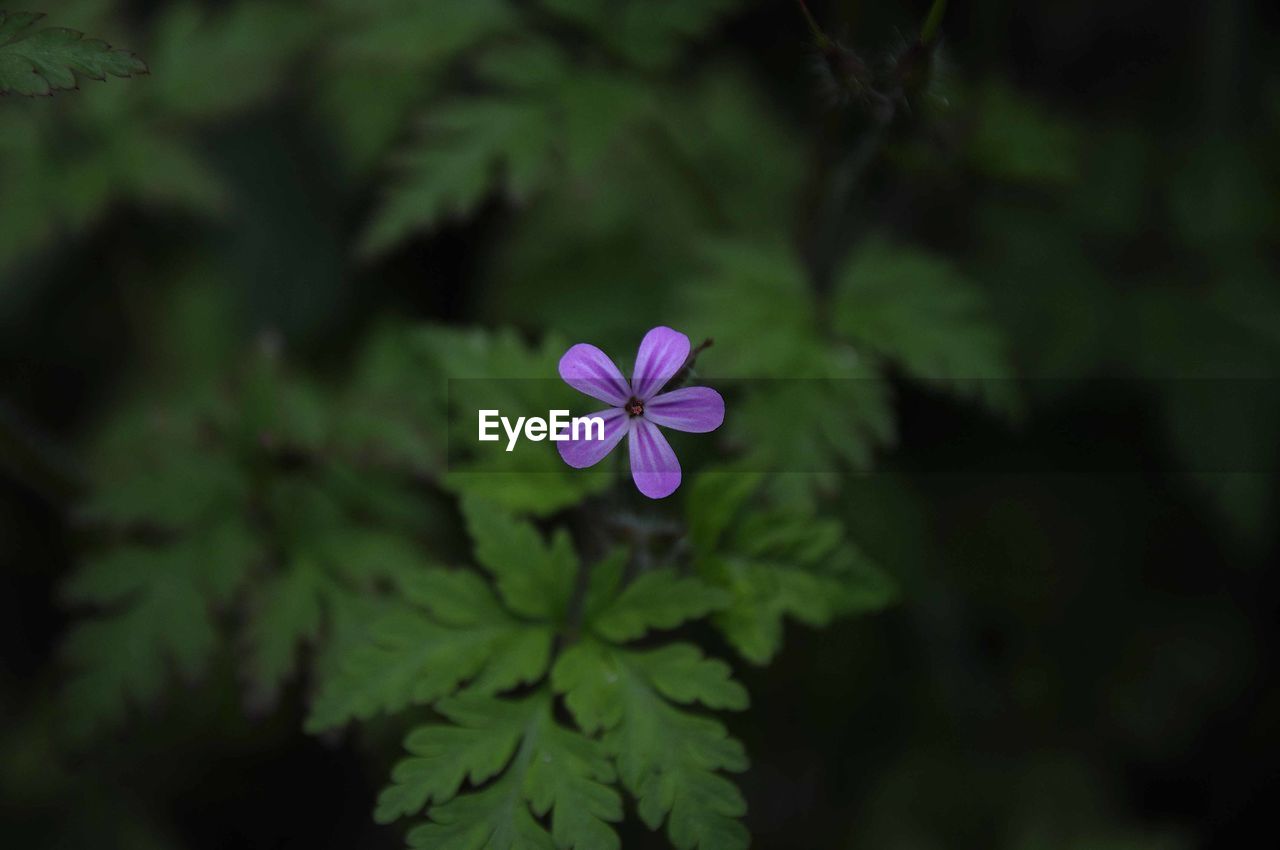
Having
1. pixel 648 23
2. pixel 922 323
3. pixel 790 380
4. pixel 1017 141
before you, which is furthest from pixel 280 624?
pixel 1017 141

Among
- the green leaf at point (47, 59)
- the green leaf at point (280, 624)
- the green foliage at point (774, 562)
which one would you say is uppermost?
the green leaf at point (47, 59)

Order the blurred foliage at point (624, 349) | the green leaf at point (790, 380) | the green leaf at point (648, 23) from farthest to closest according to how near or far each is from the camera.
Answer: the green leaf at point (648, 23)
the green leaf at point (790, 380)
the blurred foliage at point (624, 349)

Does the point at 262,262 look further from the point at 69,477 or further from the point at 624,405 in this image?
the point at 624,405

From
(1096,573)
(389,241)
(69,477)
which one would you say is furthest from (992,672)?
(69,477)

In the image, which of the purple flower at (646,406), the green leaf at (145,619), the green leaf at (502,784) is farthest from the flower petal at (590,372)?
the green leaf at (145,619)

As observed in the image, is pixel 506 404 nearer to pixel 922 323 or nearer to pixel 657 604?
pixel 657 604

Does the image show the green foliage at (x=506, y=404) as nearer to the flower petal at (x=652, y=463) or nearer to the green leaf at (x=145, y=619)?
the flower petal at (x=652, y=463)

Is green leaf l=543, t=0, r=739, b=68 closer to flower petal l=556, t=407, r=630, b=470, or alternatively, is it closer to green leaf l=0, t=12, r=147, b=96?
green leaf l=0, t=12, r=147, b=96

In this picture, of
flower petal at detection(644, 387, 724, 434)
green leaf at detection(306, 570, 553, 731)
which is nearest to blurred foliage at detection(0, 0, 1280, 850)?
green leaf at detection(306, 570, 553, 731)
